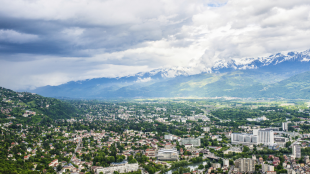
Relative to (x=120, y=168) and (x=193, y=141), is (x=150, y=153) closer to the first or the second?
(x=120, y=168)

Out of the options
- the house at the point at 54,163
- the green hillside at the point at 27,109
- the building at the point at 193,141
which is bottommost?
the house at the point at 54,163

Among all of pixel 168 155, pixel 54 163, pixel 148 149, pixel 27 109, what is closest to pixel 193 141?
pixel 168 155

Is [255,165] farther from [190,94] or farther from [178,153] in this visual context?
[190,94]

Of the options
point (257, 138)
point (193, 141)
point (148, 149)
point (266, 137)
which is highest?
point (266, 137)

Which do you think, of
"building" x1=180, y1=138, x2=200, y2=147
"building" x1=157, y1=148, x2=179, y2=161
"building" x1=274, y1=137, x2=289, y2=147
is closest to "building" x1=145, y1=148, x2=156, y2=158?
"building" x1=157, y1=148, x2=179, y2=161

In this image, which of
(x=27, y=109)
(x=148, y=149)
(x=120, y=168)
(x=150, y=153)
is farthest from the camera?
(x=27, y=109)

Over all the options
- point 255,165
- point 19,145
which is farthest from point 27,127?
point 255,165

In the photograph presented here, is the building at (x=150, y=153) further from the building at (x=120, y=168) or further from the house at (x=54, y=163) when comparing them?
the house at (x=54, y=163)

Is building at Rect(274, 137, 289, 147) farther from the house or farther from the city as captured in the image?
the house

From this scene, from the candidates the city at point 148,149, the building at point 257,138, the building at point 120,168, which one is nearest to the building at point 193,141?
the city at point 148,149

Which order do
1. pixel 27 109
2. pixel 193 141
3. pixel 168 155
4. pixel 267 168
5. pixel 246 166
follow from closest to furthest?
pixel 267 168, pixel 246 166, pixel 168 155, pixel 193 141, pixel 27 109

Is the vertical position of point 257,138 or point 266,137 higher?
point 266,137
